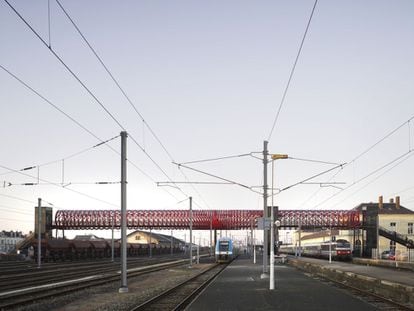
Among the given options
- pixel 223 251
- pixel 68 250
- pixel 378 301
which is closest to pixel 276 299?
pixel 378 301

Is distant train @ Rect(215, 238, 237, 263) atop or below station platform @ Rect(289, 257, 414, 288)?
below

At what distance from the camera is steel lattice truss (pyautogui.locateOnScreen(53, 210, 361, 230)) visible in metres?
110

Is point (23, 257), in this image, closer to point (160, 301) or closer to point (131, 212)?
point (131, 212)

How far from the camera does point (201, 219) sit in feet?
373

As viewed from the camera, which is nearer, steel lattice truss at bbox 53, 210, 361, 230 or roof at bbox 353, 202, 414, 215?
steel lattice truss at bbox 53, 210, 361, 230

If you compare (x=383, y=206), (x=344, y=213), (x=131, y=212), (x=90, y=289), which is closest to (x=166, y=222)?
(x=131, y=212)

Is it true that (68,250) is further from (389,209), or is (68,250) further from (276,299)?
(389,209)

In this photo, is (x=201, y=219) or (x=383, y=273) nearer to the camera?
(x=383, y=273)

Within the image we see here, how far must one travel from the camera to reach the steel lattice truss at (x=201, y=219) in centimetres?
10986

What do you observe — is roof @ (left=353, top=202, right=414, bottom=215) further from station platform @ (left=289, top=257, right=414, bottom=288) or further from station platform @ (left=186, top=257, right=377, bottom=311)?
station platform @ (left=186, top=257, right=377, bottom=311)

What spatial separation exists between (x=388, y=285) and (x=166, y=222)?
313 ft

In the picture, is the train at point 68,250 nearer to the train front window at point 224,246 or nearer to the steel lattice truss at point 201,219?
the steel lattice truss at point 201,219

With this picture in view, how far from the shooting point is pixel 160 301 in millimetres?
25219

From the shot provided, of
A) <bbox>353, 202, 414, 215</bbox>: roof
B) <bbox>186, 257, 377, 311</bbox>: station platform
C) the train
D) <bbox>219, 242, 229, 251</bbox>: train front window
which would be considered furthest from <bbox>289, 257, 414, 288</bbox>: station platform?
<bbox>353, 202, 414, 215</bbox>: roof
